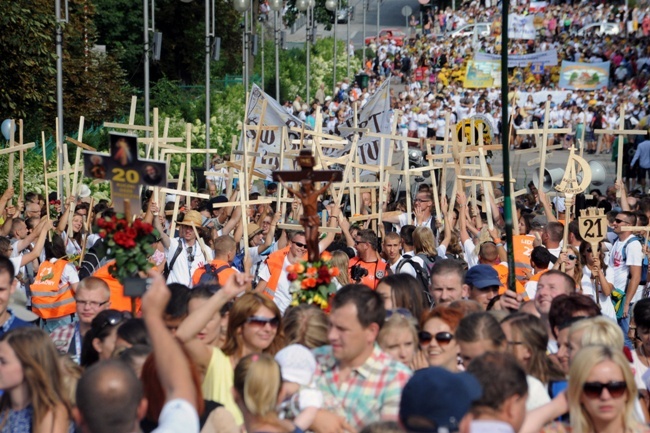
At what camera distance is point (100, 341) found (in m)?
8.02

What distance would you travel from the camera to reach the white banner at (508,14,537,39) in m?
55.4

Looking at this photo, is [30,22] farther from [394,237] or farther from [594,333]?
[594,333]

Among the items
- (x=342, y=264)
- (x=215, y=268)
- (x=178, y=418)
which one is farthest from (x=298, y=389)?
(x=215, y=268)

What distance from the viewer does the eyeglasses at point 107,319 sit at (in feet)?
27.0

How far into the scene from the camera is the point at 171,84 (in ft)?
131

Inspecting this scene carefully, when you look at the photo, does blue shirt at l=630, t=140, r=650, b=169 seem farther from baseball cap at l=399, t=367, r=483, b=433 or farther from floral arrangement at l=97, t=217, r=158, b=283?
baseball cap at l=399, t=367, r=483, b=433

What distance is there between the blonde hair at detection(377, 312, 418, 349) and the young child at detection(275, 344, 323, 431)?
87cm

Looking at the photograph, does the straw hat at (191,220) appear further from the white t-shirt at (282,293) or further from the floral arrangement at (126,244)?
the floral arrangement at (126,244)

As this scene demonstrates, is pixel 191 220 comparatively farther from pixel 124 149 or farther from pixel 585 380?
pixel 585 380

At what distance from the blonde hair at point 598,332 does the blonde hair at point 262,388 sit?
1.69m

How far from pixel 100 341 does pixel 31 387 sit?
5.11 ft

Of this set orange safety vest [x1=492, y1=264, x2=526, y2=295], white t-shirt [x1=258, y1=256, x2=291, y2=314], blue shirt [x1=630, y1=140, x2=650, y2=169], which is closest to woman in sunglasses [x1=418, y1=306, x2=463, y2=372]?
orange safety vest [x1=492, y1=264, x2=526, y2=295]

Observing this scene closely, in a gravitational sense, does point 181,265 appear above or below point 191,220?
below

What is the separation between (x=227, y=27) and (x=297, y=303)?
41.5 metres
